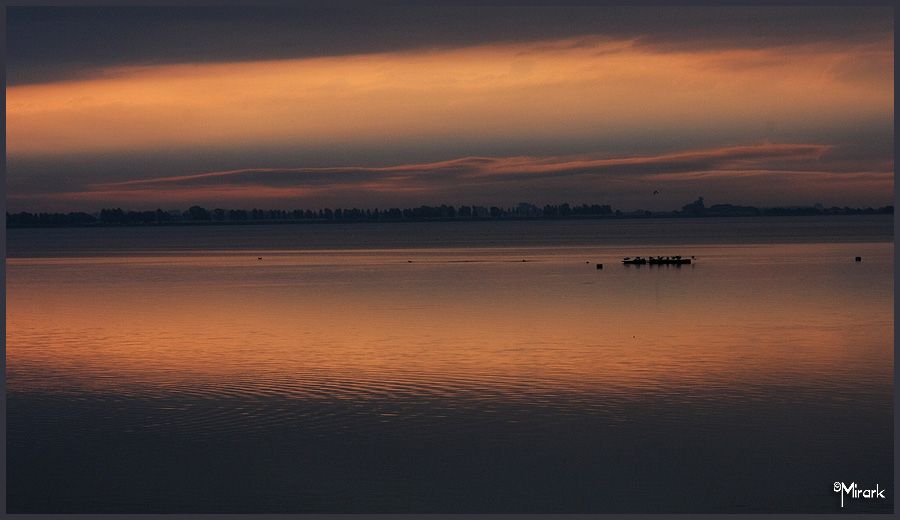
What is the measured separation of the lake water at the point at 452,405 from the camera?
16.0m

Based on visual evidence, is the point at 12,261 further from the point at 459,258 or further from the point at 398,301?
the point at 398,301

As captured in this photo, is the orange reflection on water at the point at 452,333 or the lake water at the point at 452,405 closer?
the lake water at the point at 452,405

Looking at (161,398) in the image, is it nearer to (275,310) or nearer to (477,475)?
(477,475)

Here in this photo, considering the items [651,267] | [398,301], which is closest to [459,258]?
[651,267]

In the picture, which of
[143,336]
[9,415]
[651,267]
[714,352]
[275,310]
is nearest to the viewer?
[9,415]

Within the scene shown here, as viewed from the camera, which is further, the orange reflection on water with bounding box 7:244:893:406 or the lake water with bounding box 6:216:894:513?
the orange reflection on water with bounding box 7:244:893:406

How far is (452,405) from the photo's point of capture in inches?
828

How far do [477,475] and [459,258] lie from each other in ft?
216

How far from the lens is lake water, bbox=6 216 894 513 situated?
16.0 metres

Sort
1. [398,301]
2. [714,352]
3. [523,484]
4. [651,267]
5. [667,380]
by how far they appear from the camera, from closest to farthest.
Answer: [523,484] → [667,380] → [714,352] → [398,301] → [651,267]

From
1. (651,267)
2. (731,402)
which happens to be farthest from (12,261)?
(731,402)

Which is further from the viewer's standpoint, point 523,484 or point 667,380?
point 667,380

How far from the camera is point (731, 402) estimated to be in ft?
70.1

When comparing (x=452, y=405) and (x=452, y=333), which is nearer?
(x=452, y=405)
